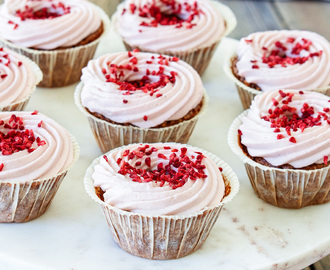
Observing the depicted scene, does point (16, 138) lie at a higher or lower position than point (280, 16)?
higher

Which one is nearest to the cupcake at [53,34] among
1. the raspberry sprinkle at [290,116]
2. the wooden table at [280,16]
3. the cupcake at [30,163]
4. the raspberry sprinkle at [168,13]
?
the raspberry sprinkle at [168,13]

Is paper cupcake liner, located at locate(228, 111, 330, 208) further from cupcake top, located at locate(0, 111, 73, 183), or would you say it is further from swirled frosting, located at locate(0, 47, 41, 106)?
swirled frosting, located at locate(0, 47, 41, 106)

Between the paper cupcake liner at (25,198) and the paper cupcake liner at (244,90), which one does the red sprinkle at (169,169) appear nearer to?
the paper cupcake liner at (25,198)

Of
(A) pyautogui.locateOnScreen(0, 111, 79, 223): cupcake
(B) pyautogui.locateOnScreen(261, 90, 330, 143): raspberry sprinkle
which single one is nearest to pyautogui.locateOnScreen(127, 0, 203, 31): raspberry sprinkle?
(B) pyautogui.locateOnScreen(261, 90, 330, 143): raspberry sprinkle

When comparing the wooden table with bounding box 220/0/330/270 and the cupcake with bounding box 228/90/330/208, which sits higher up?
the cupcake with bounding box 228/90/330/208

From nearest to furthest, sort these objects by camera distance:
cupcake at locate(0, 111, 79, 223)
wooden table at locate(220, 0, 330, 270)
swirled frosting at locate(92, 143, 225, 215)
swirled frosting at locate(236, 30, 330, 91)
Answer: swirled frosting at locate(92, 143, 225, 215) → cupcake at locate(0, 111, 79, 223) → swirled frosting at locate(236, 30, 330, 91) → wooden table at locate(220, 0, 330, 270)

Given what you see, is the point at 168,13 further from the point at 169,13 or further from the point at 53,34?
the point at 53,34

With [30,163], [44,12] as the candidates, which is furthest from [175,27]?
[30,163]
